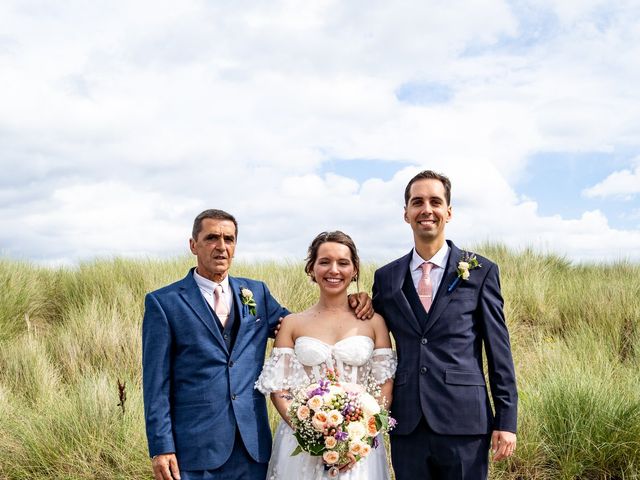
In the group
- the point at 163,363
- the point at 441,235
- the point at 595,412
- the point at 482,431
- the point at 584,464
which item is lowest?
the point at 584,464

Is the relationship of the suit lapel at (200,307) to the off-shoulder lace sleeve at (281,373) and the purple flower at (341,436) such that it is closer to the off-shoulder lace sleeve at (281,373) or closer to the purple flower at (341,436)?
the off-shoulder lace sleeve at (281,373)

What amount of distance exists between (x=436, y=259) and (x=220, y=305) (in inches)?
56.1

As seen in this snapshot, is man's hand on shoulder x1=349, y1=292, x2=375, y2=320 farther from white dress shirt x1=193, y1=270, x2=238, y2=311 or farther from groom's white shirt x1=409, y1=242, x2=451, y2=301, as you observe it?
white dress shirt x1=193, y1=270, x2=238, y2=311

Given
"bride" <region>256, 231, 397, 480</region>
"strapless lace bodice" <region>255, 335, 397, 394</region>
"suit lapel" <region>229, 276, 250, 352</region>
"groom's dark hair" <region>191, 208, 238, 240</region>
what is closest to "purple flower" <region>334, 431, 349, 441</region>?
"bride" <region>256, 231, 397, 480</region>

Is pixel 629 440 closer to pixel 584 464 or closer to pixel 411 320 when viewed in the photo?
pixel 584 464

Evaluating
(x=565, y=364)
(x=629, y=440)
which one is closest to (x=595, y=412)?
(x=629, y=440)

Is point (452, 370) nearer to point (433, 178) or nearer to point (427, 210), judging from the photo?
point (427, 210)

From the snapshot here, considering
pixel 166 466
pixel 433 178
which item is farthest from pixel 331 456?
pixel 433 178

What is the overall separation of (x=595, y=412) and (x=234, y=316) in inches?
168

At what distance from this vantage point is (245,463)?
4.16 metres

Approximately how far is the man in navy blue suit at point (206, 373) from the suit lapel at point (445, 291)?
1.13m

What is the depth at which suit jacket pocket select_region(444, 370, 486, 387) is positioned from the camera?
13.3 ft

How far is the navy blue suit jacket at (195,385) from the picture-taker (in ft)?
13.3

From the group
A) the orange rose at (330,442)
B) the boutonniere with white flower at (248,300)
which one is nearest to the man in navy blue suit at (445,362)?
the orange rose at (330,442)
